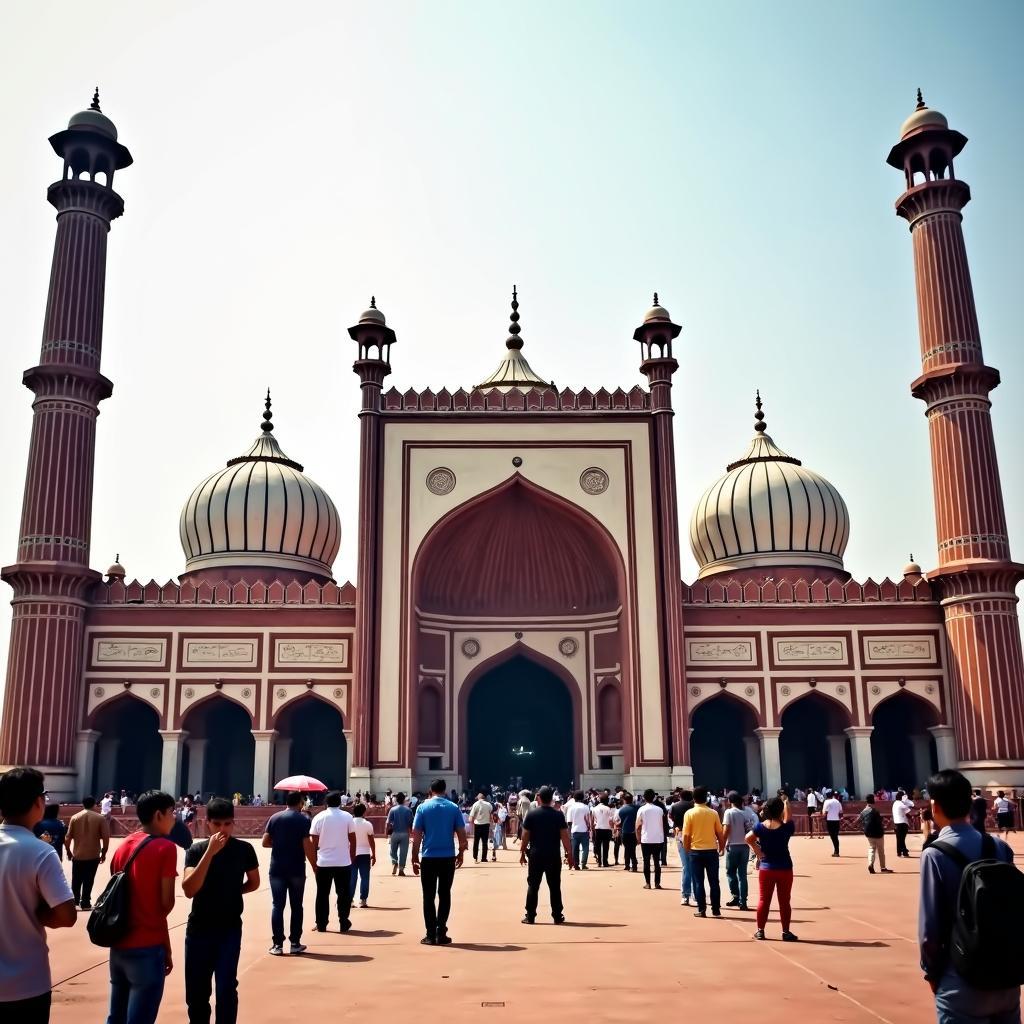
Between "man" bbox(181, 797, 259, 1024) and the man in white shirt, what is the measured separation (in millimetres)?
3452

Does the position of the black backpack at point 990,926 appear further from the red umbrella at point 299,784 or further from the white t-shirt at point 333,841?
the red umbrella at point 299,784

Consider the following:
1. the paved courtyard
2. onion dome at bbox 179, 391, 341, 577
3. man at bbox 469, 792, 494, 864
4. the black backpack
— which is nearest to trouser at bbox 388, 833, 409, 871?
the paved courtyard

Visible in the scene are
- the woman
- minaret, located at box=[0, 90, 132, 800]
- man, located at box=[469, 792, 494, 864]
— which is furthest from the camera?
minaret, located at box=[0, 90, 132, 800]

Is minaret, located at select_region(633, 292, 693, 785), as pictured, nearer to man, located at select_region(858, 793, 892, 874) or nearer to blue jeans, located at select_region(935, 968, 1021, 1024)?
man, located at select_region(858, 793, 892, 874)

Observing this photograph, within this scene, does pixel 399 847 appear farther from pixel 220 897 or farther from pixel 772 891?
pixel 220 897

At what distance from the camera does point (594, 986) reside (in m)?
6.41

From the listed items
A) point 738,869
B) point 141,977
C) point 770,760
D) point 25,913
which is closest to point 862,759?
point 770,760

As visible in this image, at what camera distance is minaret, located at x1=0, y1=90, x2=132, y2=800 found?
24.7 meters

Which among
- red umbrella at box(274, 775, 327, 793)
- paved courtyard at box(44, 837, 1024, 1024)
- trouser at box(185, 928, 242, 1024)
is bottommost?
paved courtyard at box(44, 837, 1024, 1024)

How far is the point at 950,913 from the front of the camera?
3.57 meters

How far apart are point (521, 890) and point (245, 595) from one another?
53.7ft

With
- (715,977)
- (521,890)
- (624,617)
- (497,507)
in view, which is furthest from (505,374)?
(715,977)

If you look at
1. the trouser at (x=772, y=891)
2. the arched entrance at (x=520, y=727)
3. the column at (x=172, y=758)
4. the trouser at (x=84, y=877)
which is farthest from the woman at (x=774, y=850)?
the arched entrance at (x=520, y=727)

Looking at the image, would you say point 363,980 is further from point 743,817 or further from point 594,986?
point 743,817
